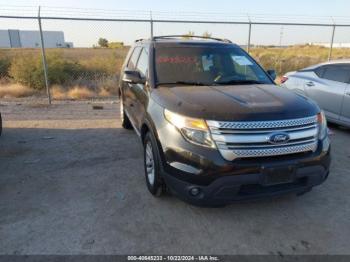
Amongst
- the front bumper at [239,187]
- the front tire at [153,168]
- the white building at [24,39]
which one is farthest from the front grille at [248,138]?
the white building at [24,39]

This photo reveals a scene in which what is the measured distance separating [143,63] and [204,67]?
2.99 ft

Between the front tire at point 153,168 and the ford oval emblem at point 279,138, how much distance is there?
3.77ft

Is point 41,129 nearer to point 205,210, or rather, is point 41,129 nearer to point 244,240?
point 205,210

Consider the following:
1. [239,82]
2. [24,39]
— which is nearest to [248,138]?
[239,82]

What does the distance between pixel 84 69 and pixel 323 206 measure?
12690mm

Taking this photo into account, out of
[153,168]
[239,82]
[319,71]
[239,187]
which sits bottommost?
[153,168]

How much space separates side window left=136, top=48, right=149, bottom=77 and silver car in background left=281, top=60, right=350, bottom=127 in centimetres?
410

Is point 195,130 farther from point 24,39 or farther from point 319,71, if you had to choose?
point 24,39

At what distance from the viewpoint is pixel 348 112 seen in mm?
6332

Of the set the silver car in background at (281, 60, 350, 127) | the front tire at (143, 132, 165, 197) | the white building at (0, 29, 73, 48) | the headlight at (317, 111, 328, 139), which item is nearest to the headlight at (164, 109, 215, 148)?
the front tire at (143, 132, 165, 197)

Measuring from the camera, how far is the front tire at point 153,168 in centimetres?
346

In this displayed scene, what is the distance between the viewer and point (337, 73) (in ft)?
22.0

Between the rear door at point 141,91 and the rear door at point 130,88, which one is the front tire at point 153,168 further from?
the rear door at point 130,88

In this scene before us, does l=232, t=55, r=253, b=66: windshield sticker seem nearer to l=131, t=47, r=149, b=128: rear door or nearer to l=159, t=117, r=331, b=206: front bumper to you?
l=131, t=47, r=149, b=128: rear door
